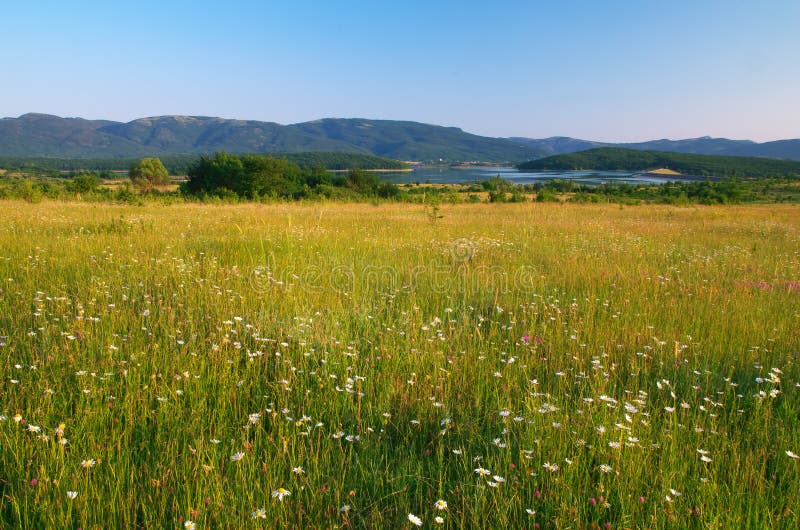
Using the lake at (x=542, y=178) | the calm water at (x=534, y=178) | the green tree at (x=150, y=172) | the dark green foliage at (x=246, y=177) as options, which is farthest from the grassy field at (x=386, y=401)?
the calm water at (x=534, y=178)

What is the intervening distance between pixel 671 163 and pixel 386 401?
157m

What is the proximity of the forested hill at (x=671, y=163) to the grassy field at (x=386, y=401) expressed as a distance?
120 metres

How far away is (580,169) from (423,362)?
182766 millimetres

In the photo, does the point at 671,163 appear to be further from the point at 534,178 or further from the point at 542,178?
the point at 542,178

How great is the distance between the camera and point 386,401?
9.30 ft

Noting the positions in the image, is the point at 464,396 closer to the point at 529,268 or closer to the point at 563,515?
the point at 563,515

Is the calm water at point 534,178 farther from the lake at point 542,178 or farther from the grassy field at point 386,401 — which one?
the grassy field at point 386,401

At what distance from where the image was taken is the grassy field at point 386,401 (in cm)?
195

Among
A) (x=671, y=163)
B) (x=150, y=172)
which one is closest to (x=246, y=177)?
(x=150, y=172)

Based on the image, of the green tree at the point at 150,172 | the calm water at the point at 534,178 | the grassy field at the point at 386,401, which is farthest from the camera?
the calm water at the point at 534,178

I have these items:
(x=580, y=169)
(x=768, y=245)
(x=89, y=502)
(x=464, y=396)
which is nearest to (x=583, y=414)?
(x=464, y=396)

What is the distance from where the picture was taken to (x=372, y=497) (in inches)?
80.8

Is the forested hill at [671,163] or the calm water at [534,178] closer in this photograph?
the calm water at [534,178]

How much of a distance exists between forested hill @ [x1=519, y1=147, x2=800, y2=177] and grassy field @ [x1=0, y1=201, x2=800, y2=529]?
393ft
